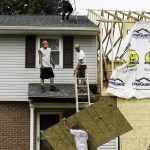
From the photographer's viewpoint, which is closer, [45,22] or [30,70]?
[30,70]

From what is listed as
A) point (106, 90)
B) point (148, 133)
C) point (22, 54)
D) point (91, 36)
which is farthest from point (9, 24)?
point (148, 133)

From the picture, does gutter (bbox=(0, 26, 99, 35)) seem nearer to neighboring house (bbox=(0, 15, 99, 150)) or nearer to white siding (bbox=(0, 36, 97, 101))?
neighboring house (bbox=(0, 15, 99, 150))

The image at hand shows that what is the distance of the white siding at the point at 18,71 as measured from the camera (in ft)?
66.6

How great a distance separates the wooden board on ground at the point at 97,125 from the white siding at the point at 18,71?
5.96 meters

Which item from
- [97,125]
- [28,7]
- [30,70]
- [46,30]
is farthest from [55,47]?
[28,7]

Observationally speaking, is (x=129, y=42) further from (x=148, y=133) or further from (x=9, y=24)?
(x=9, y=24)

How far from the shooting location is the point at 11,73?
20.4 m

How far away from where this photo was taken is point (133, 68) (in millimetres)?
19266

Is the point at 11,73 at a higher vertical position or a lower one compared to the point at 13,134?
higher

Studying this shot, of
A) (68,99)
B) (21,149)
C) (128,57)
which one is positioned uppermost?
(128,57)

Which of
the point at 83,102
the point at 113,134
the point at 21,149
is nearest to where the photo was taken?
the point at 113,134

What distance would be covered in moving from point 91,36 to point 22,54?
2.79 metres

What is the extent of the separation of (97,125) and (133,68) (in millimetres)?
5226

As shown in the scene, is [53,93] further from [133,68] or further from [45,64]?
[133,68]
